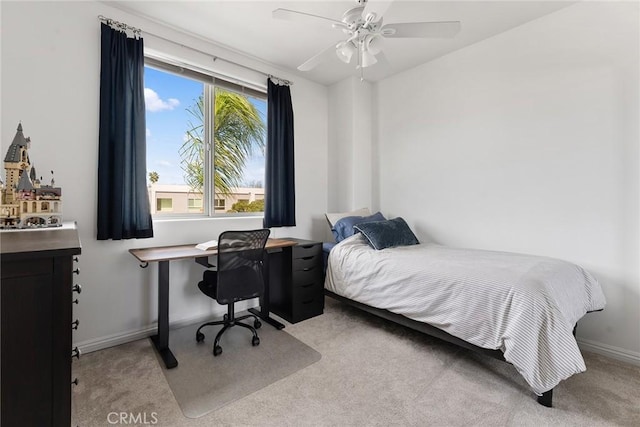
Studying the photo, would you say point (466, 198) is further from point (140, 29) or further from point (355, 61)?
point (140, 29)

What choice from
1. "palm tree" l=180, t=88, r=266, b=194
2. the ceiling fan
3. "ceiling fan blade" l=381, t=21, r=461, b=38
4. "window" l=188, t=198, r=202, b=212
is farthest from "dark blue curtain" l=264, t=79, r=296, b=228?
"ceiling fan blade" l=381, t=21, r=461, b=38

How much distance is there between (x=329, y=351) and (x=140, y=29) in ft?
10.4

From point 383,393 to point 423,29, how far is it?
2324 mm

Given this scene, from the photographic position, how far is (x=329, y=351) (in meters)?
2.29

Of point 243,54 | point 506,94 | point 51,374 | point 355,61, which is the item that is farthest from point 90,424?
point 506,94

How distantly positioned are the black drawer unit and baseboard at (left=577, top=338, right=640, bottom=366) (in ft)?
7.46

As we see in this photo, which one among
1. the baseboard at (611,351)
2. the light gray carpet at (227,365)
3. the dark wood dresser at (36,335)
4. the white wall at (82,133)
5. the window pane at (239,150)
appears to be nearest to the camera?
the dark wood dresser at (36,335)

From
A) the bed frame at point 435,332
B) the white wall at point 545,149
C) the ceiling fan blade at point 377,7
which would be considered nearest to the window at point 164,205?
the bed frame at point 435,332

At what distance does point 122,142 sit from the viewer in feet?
7.66

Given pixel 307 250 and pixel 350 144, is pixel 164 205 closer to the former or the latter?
pixel 307 250

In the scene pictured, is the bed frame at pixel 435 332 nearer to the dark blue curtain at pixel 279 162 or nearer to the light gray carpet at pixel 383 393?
the light gray carpet at pixel 383 393

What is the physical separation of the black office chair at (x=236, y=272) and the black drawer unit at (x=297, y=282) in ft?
1.65

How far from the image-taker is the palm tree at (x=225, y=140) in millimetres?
2965

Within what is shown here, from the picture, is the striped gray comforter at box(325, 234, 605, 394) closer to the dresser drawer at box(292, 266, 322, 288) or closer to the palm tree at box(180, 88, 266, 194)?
the dresser drawer at box(292, 266, 322, 288)
